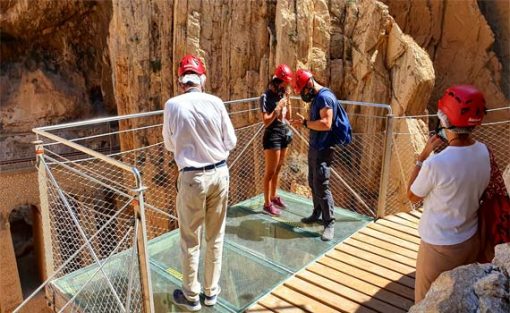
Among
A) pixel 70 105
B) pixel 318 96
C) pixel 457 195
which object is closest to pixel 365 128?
pixel 318 96

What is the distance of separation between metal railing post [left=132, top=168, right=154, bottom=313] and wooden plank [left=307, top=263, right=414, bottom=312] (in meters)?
1.35

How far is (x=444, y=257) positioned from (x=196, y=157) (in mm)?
1401

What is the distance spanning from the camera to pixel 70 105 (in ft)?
46.4

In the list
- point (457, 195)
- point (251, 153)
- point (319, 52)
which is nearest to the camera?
point (457, 195)

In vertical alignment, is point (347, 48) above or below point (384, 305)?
above

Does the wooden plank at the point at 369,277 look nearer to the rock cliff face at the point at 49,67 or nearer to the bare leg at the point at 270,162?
the bare leg at the point at 270,162

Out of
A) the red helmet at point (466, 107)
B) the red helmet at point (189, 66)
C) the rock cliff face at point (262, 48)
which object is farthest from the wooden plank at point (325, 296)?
the rock cliff face at point (262, 48)

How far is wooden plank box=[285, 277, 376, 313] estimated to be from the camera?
2.64 m

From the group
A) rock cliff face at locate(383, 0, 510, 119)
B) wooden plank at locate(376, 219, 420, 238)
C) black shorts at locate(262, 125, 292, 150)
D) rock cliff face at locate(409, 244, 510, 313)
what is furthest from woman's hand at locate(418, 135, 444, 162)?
rock cliff face at locate(383, 0, 510, 119)

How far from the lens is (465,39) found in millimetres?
9516

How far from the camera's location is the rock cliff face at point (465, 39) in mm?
9281

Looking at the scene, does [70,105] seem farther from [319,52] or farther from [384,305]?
[384,305]

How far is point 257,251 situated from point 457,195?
1950mm

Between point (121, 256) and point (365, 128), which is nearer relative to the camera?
point (121, 256)
